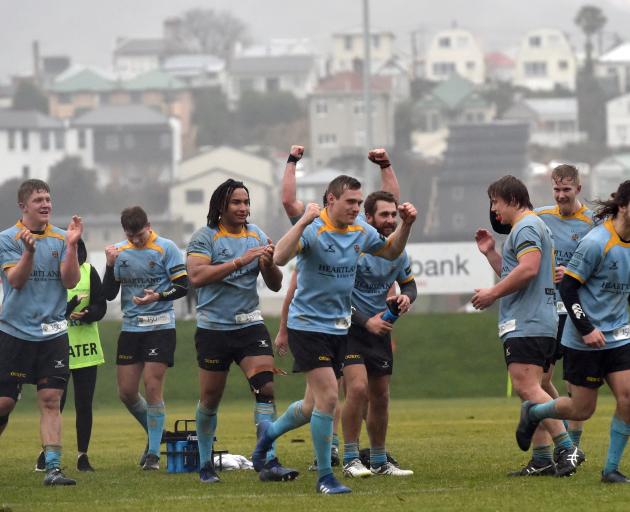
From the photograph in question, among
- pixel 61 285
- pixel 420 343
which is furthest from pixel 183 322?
pixel 61 285

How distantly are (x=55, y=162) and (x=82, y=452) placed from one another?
420 ft

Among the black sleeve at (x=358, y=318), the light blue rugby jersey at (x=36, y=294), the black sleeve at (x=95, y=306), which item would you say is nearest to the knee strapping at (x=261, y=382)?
the black sleeve at (x=358, y=318)

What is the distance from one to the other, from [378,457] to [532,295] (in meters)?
2.11

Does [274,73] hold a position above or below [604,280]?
above

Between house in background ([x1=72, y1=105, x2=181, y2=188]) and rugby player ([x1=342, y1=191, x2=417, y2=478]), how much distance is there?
126 meters

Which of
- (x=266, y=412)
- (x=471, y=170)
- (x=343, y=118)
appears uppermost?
(x=343, y=118)

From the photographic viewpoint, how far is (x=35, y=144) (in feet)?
458

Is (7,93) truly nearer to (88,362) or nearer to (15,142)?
(15,142)

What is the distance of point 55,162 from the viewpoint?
139 m

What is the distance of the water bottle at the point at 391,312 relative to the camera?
11.1 meters

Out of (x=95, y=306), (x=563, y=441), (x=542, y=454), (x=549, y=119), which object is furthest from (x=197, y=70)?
(x=563, y=441)

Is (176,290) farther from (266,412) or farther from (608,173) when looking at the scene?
(608,173)

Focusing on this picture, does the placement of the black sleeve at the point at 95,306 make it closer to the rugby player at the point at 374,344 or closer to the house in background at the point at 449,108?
the rugby player at the point at 374,344

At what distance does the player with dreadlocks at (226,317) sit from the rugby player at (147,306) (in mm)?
1793
